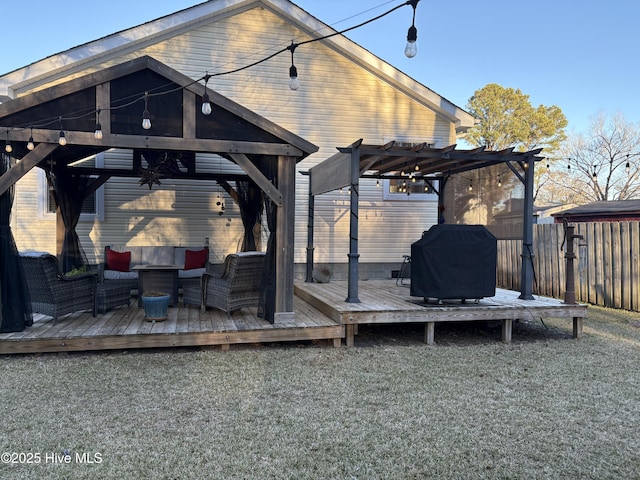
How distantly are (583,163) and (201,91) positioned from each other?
89.1 feet

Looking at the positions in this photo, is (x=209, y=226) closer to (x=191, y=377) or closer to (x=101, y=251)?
(x=101, y=251)

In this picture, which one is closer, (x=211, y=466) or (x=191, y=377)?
(x=211, y=466)

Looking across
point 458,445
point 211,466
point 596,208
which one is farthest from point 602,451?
point 596,208

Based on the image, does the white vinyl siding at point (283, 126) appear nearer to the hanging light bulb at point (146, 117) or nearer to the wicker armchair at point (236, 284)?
the wicker armchair at point (236, 284)

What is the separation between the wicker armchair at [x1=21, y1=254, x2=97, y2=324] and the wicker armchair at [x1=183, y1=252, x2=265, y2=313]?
148 centimetres

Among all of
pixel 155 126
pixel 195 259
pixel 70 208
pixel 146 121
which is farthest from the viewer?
pixel 195 259

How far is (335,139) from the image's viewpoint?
31.4 feet

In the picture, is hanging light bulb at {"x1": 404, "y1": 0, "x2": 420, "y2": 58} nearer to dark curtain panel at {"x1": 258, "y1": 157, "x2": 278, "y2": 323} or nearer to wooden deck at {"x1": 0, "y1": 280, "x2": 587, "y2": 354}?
dark curtain panel at {"x1": 258, "y1": 157, "x2": 278, "y2": 323}

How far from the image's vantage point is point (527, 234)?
6.50 meters

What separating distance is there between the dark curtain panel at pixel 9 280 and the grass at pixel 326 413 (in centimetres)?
40

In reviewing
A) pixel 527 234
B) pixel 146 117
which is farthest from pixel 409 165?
pixel 146 117

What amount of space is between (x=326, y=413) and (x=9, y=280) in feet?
12.3

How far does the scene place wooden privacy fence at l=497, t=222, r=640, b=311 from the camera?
792 cm

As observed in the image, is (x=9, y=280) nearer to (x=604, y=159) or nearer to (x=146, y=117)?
(x=146, y=117)
